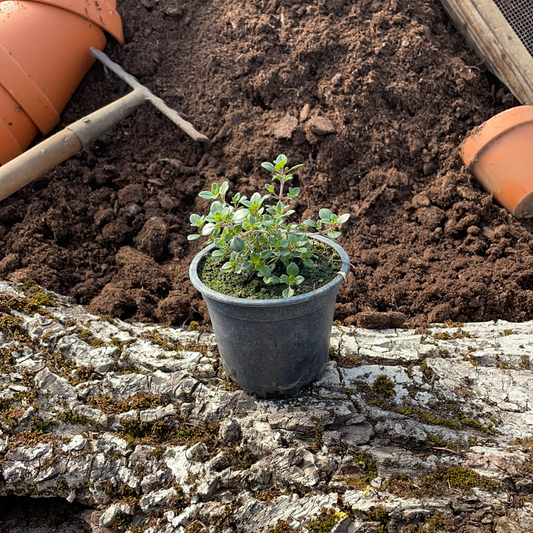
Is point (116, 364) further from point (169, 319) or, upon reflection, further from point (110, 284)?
point (110, 284)

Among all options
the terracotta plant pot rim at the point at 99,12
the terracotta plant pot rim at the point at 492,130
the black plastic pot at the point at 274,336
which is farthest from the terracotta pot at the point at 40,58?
the terracotta plant pot rim at the point at 492,130

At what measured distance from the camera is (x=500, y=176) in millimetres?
3100

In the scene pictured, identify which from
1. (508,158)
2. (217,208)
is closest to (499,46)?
(508,158)

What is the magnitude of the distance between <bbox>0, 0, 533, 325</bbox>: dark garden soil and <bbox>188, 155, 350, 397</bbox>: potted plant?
71 cm

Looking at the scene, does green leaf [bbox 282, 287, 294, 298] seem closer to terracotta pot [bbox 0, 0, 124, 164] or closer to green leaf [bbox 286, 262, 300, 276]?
green leaf [bbox 286, 262, 300, 276]

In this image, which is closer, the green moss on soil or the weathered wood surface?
the weathered wood surface

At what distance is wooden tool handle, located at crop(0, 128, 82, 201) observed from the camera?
3094 mm

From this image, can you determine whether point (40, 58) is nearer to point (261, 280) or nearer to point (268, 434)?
point (261, 280)

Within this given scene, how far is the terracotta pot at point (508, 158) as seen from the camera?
120 inches

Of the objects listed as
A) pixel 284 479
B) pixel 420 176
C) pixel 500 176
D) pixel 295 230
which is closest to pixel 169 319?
pixel 295 230

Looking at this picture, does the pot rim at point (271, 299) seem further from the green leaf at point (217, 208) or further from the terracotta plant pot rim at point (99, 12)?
the terracotta plant pot rim at point (99, 12)

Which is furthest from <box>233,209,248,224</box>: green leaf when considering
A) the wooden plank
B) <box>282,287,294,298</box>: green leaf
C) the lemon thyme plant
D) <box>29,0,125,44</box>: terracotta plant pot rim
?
<box>29,0,125,44</box>: terracotta plant pot rim

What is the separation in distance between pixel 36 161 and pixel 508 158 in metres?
2.87

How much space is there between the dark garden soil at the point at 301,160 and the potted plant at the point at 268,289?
2.31 feet
